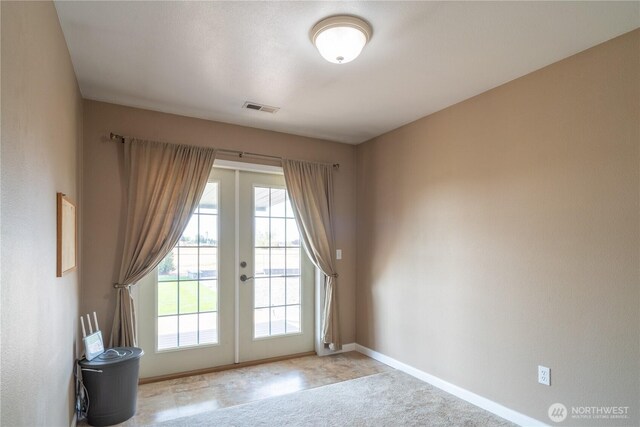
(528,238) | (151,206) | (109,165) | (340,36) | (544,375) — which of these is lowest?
(544,375)

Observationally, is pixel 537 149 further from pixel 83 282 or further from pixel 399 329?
pixel 83 282

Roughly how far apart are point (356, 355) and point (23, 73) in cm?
401

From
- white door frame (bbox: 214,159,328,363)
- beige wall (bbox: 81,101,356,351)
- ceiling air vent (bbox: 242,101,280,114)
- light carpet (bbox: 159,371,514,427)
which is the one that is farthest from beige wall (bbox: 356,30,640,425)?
beige wall (bbox: 81,101,356,351)

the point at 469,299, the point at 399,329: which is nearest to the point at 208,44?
the point at 469,299

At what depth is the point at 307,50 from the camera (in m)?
Result: 2.52

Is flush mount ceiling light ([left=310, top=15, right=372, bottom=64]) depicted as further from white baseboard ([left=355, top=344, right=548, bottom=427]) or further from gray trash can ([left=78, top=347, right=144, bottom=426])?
white baseboard ([left=355, top=344, right=548, bottom=427])

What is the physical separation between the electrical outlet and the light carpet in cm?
44

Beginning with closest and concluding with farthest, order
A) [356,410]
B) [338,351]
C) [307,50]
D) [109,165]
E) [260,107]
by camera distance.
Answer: [307,50] → [356,410] → [109,165] → [260,107] → [338,351]

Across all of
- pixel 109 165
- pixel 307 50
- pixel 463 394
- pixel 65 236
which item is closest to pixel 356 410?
pixel 463 394

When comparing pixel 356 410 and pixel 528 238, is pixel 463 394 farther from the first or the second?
pixel 528 238

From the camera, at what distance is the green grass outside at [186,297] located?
3.72m

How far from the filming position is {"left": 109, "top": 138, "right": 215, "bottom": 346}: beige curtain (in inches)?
131

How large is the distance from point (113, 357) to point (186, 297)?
1.01 meters

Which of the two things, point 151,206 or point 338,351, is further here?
point 338,351
